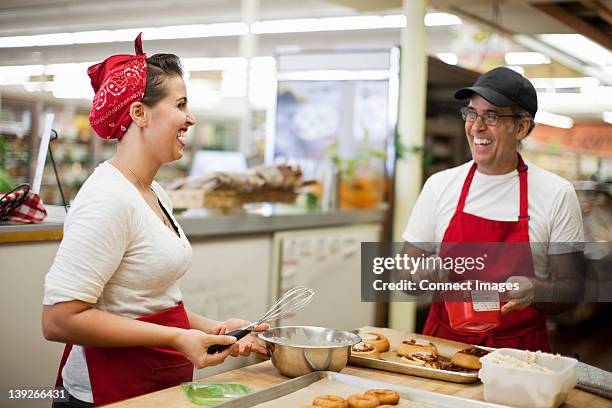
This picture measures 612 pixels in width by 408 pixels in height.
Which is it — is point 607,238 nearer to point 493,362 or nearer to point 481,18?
point 493,362

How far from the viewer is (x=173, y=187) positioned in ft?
12.2

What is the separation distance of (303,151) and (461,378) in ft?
12.4

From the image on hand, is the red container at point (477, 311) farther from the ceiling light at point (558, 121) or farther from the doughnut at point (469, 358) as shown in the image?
the ceiling light at point (558, 121)

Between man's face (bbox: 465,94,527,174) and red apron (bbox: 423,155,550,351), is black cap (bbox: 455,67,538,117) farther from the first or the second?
red apron (bbox: 423,155,550,351)

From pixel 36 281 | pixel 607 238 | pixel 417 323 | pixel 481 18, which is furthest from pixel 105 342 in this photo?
pixel 481 18

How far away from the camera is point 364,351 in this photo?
1.94m

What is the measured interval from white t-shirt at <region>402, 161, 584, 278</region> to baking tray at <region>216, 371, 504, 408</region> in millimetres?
728

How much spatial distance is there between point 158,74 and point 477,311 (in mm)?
1037

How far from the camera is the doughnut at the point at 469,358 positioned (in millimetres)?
1865

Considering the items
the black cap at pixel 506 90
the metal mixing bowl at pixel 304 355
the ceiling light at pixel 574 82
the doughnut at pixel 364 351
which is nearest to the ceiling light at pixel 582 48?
the ceiling light at pixel 574 82

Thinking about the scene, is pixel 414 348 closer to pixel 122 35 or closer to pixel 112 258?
pixel 112 258

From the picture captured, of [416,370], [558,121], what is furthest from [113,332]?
[558,121]

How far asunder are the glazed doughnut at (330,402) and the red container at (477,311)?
0.50m

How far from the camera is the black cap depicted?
2156mm
